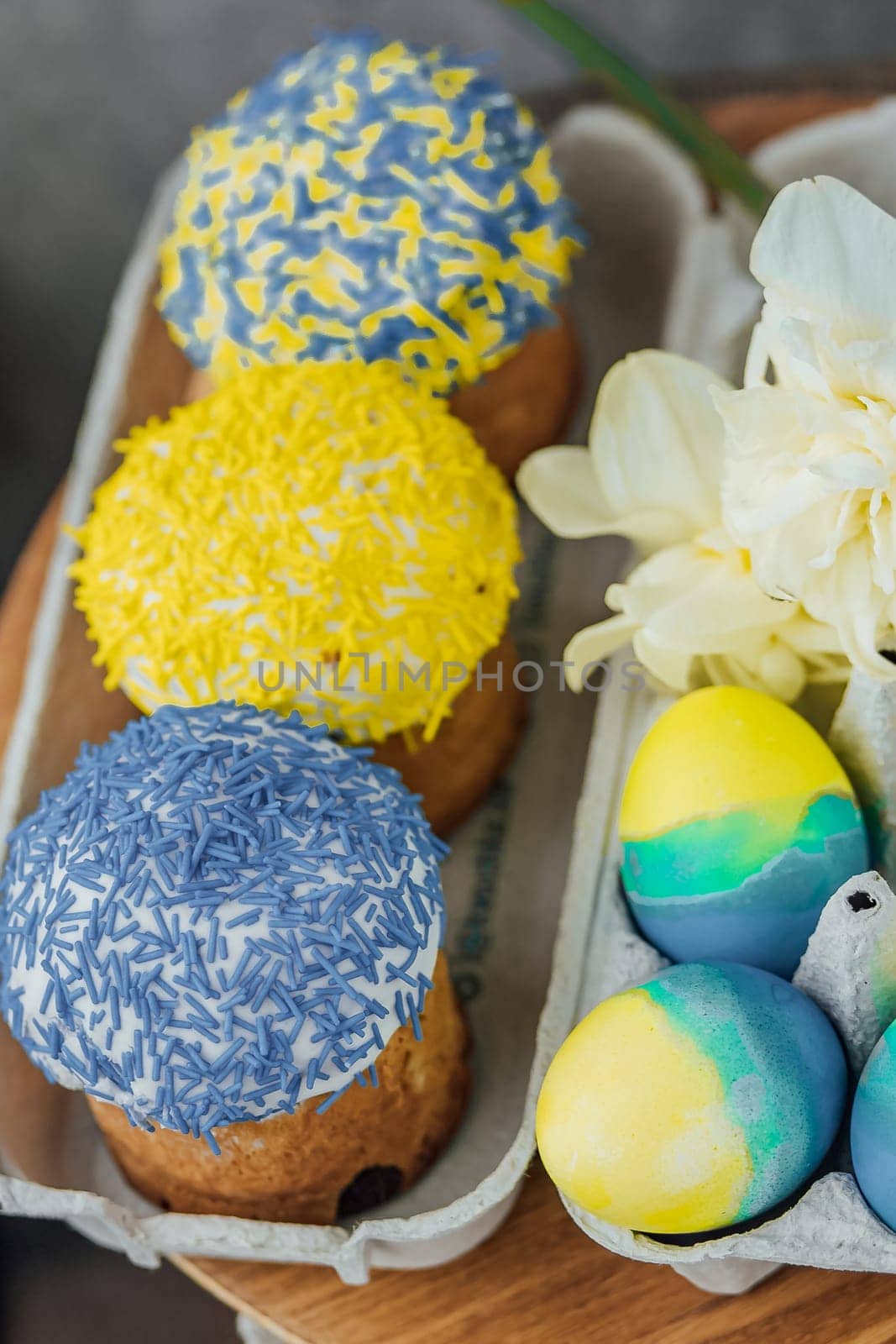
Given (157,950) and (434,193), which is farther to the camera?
(434,193)

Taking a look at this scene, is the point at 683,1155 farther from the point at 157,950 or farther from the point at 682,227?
the point at 682,227

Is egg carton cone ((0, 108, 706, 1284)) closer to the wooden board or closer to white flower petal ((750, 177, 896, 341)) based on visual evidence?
the wooden board

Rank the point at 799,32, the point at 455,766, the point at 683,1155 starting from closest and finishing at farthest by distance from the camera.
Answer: the point at 683,1155 < the point at 455,766 < the point at 799,32

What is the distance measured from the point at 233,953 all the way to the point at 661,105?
0.73 m

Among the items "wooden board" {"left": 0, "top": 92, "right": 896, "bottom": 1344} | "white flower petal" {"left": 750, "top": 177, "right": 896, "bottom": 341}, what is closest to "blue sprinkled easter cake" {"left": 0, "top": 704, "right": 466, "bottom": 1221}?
"wooden board" {"left": 0, "top": 92, "right": 896, "bottom": 1344}

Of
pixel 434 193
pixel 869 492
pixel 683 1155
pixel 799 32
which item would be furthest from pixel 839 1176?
pixel 799 32

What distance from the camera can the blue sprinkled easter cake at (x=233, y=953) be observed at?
0.77m

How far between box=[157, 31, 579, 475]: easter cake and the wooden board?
24.4 inches

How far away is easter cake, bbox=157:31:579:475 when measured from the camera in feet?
3.50

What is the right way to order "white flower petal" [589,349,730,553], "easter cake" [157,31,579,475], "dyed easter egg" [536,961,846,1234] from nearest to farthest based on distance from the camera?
"dyed easter egg" [536,961,846,1234]
"white flower petal" [589,349,730,553]
"easter cake" [157,31,579,475]

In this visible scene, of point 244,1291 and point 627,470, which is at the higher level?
point 627,470

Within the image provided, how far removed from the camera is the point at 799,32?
2.14 metres

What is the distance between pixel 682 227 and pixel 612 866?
0.64 meters

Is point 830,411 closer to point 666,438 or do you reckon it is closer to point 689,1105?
point 666,438
